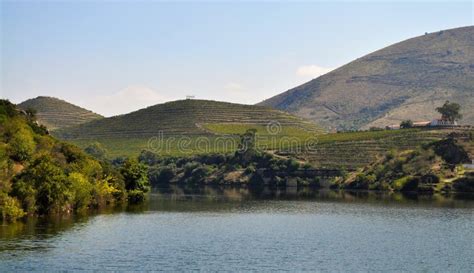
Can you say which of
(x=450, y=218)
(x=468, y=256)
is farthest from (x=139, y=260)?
(x=450, y=218)

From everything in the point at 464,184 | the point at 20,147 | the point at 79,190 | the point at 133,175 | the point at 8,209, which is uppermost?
the point at 20,147

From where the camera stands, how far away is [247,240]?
89500mm

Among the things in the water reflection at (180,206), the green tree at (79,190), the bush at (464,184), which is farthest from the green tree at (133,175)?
the bush at (464,184)

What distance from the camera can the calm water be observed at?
71.8 metres

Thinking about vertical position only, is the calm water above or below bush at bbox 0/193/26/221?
below

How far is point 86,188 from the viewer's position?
12062 cm

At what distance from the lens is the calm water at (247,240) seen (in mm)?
71812

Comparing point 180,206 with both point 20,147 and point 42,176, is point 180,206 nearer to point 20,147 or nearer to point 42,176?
point 20,147

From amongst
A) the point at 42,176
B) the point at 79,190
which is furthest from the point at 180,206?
the point at 42,176

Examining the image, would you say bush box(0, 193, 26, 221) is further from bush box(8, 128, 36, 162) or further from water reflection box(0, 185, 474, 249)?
bush box(8, 128, 36, 162)

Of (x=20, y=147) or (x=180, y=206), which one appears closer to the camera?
(x=20, y=147)

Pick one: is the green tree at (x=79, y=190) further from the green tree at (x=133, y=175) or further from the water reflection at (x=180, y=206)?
the green tree at (x=133, y=175)

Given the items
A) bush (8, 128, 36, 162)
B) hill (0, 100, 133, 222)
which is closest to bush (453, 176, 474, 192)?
hill (0, 100, 133, 222)

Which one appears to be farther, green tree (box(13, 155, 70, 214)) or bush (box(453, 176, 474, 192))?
bush (box(453, 176, 474, 192))
